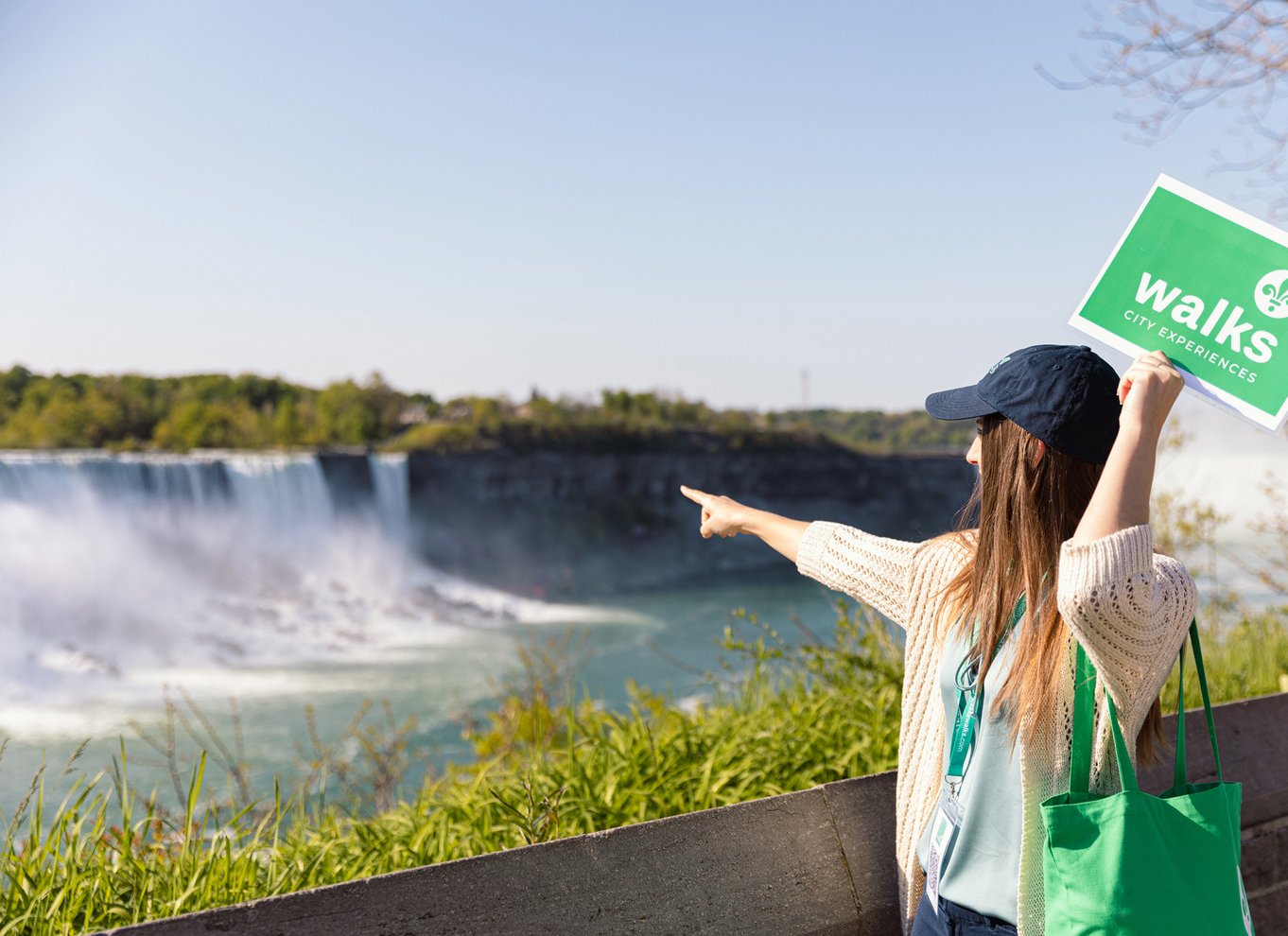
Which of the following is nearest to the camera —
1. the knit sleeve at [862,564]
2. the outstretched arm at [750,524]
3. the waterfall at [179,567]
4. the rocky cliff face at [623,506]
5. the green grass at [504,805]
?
the knit sleeve at [862,564]

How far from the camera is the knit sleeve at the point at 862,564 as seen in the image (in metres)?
1.83

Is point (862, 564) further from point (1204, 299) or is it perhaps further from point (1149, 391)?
point (1204, 299)

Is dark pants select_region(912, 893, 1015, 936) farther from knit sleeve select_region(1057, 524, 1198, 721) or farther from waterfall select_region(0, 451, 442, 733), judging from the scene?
waterfall select_region(0, 451, 442, 733)

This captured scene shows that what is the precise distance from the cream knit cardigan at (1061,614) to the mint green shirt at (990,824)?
4 centimetres

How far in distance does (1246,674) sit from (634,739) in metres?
3.00

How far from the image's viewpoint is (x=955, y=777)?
1.66 metres

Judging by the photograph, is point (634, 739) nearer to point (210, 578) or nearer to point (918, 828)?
point (918, 828)

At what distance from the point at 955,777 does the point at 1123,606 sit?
439mm

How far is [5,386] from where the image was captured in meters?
23.3

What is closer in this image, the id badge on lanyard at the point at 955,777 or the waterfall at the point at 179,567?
the id badge on lanyard at the point at 955,777

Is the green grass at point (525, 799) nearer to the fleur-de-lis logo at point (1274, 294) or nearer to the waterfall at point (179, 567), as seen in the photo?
the fleur-de-lis logo at point (1274, 294)

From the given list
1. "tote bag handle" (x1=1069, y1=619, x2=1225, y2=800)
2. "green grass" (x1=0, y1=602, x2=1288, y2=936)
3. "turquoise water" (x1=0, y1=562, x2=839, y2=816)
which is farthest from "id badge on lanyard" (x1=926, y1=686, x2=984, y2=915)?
"turquoise water" (x1=0, y1=562, x2=839, y2=816)

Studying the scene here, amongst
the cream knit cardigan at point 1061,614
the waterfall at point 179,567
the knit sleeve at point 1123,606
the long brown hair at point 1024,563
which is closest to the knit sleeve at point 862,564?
the cream knit cardigan at point 1061,614

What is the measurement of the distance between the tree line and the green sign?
70.0 ft
